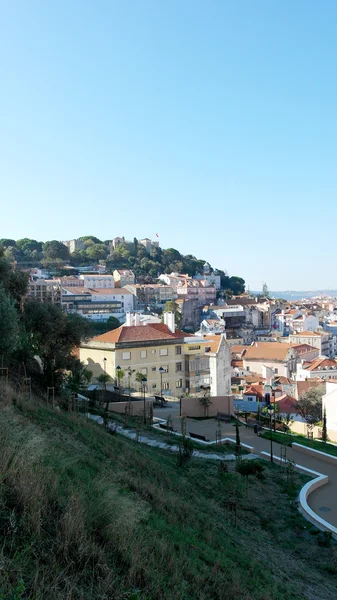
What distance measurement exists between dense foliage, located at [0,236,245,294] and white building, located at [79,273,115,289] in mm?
15315

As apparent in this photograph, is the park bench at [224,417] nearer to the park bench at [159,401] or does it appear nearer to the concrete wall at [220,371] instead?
the park bench at [159,401]

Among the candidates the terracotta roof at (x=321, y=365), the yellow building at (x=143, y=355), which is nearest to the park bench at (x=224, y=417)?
the yellow building at (x=143, y=355)

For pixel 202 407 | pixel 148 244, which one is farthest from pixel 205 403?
pixel 148 244

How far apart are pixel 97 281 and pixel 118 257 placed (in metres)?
30.8

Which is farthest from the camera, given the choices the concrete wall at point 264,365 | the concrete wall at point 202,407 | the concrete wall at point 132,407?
the concrete wall at point 264,365

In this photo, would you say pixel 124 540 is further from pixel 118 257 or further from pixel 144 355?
pixel 118 257

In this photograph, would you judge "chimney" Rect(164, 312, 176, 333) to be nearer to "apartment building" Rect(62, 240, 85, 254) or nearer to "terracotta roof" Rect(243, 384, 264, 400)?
"terracotta roof" Rect(243, 384, 264, 400)

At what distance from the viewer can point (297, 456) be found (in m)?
16.2

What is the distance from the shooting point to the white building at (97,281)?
103312 mm

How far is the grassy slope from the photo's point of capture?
11.3ft


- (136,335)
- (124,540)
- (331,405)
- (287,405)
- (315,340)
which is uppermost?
(124,540)

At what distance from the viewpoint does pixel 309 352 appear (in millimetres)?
73312

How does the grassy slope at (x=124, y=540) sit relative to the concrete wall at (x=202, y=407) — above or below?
above

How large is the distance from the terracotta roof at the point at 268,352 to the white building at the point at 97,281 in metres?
47.0
